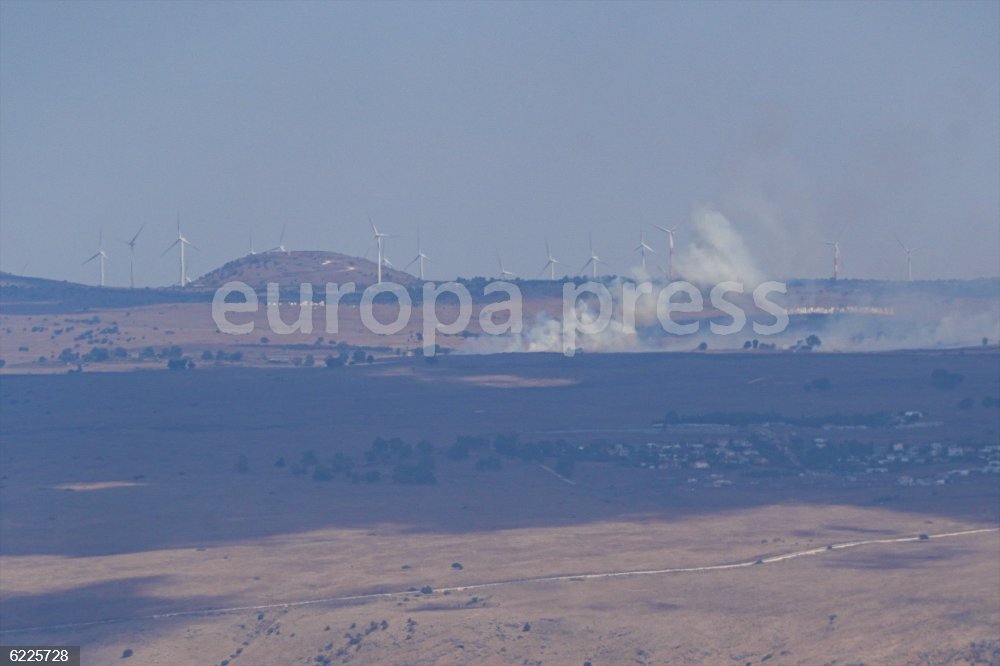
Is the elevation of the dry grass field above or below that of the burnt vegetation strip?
below

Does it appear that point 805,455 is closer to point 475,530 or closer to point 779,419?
point 779,419

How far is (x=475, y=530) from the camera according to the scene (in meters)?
62.7

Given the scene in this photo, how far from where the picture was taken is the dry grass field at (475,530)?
43.4 metres

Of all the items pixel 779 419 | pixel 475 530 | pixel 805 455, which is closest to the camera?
pixel 475 530

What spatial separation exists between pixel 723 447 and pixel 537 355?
1603 inches

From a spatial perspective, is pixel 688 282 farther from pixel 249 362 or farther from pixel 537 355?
pixel 249 362

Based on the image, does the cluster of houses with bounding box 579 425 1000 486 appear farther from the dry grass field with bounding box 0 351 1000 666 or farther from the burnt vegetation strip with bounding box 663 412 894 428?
the burnt vegetation strip with bounding box 663 412 894 428

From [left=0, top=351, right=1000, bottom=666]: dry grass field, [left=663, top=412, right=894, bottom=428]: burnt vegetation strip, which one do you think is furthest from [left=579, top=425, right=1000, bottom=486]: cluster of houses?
[left=663, top=412, right=894, bottom=428]: burnt vegetation strip

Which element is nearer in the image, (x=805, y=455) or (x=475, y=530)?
(x=475, y=530)

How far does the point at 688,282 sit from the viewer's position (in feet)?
506

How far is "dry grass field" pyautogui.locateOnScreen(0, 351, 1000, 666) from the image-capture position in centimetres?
4341

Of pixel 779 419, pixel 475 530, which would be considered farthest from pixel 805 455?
pixel 475 530

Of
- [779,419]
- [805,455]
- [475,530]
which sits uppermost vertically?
[779,419]

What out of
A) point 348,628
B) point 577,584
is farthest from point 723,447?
point 348,628
